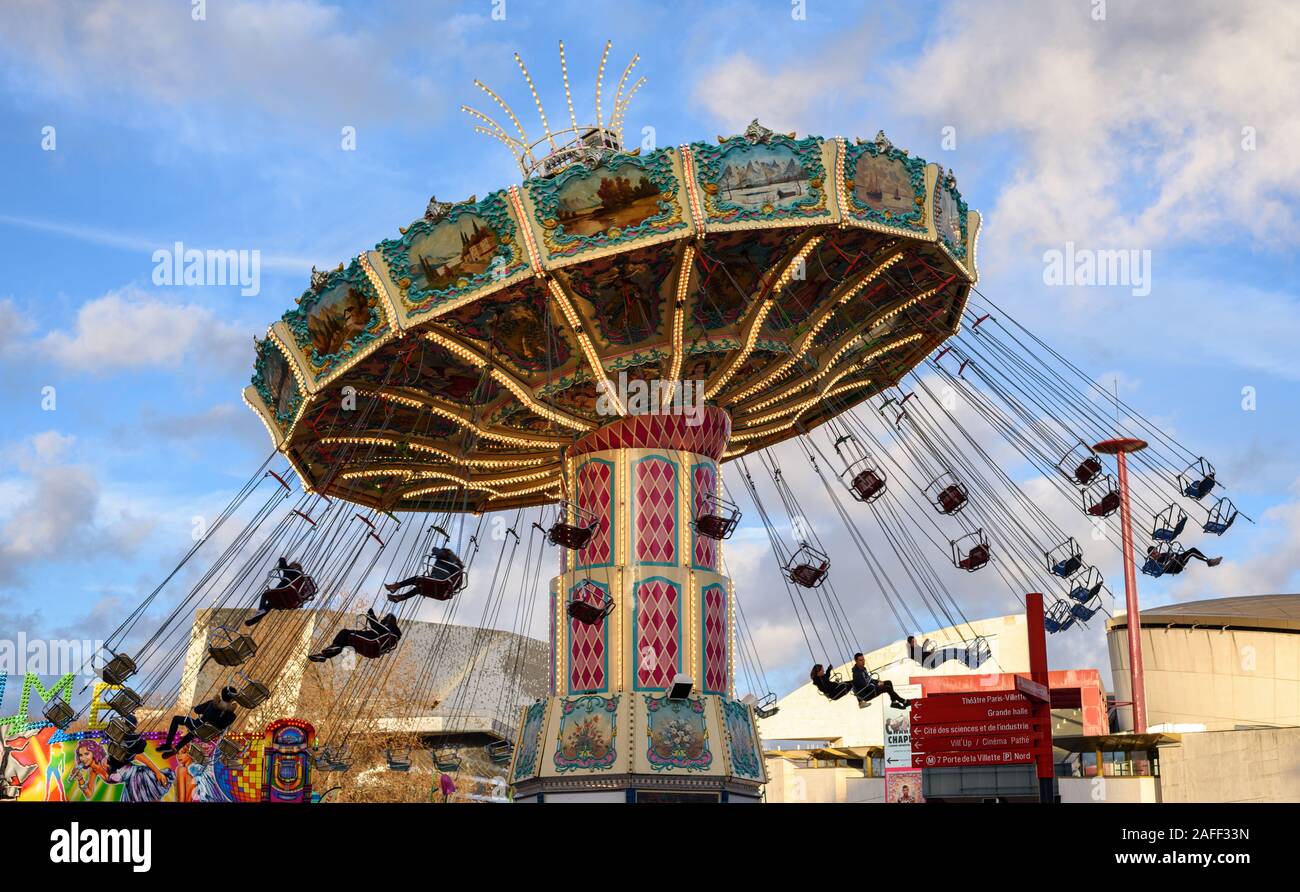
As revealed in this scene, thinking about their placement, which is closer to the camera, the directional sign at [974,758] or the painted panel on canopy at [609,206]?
the painted panel on canopy at [609,206]

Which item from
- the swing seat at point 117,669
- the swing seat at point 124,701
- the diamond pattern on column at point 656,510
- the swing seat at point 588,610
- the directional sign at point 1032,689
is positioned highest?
the diamond pattern on column at point 656,510

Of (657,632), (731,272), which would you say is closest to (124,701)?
(657,632)

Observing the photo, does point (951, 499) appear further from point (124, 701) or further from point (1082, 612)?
point (124, 701)

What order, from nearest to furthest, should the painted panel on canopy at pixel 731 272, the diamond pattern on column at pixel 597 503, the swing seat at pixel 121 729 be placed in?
the painted panel on canopy at pixel 731 272 → the diamond pattern on column at pixel 597 503 → the swing seat at pixel 121 729

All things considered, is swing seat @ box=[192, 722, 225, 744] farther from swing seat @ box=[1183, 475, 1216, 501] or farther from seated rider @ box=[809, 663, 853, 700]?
swing seat @ box=[1183, 475, 1216, 501]

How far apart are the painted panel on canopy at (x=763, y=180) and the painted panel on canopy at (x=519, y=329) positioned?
268 centimetres

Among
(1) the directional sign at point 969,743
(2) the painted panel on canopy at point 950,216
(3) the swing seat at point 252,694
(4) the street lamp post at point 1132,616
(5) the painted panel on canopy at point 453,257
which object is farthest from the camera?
(4) the street lamp post at point 1132,616

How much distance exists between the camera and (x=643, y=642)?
20688 mm

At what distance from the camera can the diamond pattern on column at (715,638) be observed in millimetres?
21109

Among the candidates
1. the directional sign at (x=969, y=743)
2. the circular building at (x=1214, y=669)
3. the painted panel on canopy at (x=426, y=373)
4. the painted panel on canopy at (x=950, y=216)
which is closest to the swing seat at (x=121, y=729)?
the painted panel on canopy at (x=426, y=373)

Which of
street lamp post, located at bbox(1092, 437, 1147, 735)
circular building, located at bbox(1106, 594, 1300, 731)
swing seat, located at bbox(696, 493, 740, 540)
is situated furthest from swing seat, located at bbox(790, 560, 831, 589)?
circular building, located at bbox(1106, 594, 1300, 731)

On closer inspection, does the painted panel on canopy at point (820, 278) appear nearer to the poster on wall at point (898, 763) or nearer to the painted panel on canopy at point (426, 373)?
the painted panel on canopy at point (426, 373)
